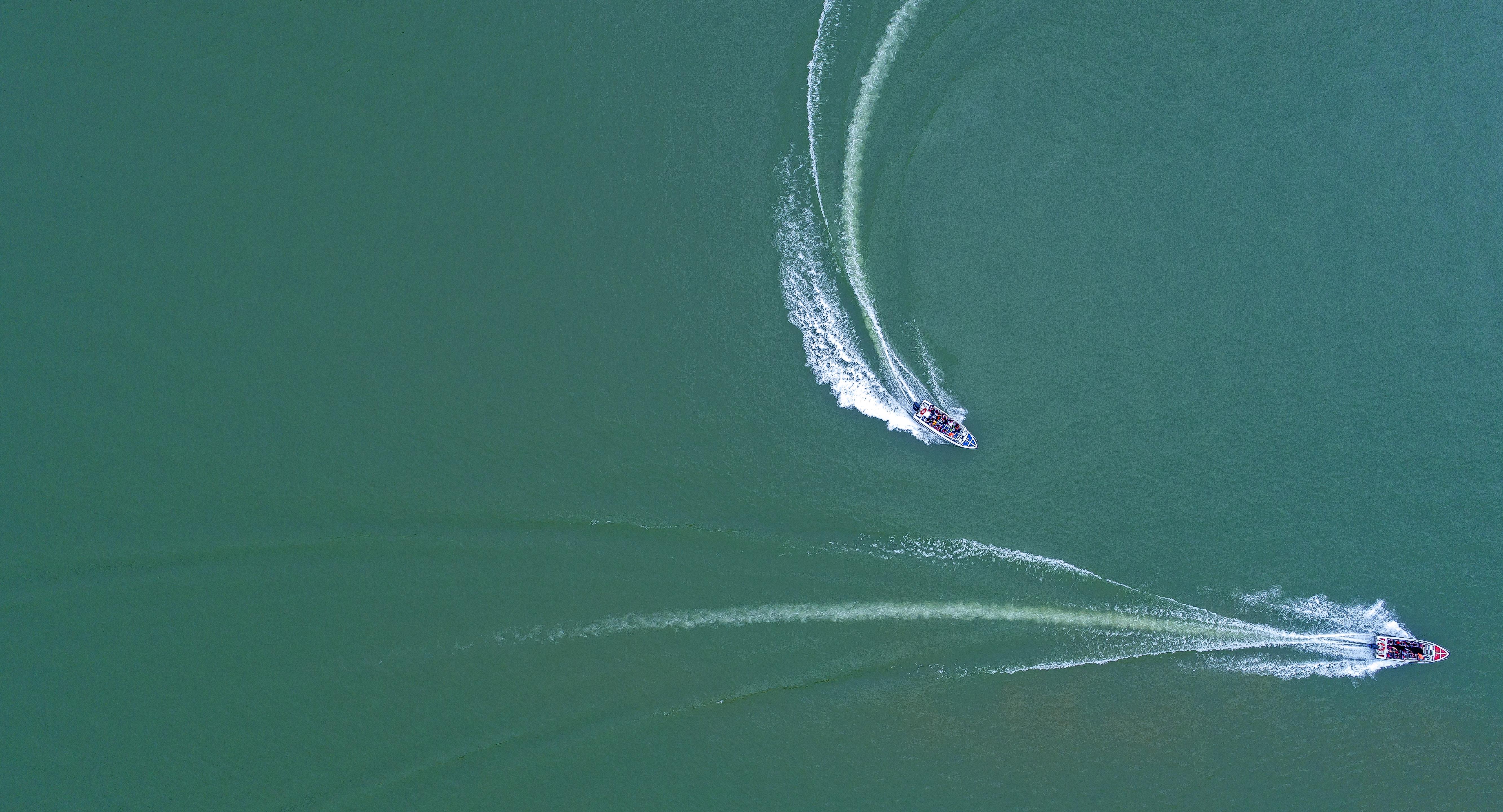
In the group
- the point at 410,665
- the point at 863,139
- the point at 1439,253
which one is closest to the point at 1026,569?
the point at 863,139

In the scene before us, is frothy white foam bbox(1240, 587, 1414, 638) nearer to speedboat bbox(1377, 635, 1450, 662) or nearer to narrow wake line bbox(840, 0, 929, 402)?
speedboat bbox(1377, 635, 1450, 662)

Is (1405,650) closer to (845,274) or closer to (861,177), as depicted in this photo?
(845,274)

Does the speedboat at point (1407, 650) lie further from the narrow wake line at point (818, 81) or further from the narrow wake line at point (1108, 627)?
the narrow wake line at point (818, 81)

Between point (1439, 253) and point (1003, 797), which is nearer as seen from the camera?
point (1003, 797)

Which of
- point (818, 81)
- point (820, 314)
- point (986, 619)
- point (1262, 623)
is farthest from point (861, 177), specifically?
point (1262, 623)

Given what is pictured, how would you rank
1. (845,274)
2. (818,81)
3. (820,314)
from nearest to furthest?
(820,314) → (845,274) → (818,81)

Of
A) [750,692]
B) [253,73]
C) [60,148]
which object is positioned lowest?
[750,692]

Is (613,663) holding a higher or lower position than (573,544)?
lower

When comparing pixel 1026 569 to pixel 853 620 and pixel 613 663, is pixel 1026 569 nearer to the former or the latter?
pixel 853 620
